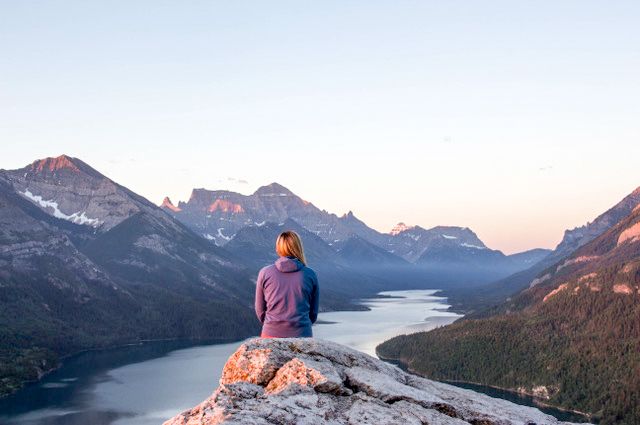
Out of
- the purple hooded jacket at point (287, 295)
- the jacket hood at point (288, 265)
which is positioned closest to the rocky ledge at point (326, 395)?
the purple hooded jacket at point (287, 295)

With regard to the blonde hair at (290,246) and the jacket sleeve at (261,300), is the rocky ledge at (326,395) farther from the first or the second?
the blonde hair at (290,246)

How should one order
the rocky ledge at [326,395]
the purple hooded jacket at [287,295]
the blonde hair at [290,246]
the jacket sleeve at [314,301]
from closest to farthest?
1. the rocky ledge at [326,395]
2. the purple hooded jacket at [287,295]
3. the blonde hair at [290,246]
4. the jacket sleeve at [314,301]

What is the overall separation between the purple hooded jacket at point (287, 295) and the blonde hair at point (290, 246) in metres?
0.13

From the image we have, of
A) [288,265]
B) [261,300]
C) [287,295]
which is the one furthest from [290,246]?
[261,300]

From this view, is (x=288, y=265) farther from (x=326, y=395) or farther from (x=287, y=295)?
(x=326, y=395)

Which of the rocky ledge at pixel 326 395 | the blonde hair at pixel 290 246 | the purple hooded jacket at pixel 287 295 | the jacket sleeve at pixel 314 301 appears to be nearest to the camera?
the rocky ledge at pixel 326 395

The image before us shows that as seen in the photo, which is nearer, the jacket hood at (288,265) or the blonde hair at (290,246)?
the jacket hood at (288,265)

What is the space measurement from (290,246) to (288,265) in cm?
51

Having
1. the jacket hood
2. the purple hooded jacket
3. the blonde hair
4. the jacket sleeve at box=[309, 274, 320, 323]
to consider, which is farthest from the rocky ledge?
the blonde hair

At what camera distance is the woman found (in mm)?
16797

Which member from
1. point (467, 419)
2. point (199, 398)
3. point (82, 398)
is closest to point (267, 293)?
point (467, 419)

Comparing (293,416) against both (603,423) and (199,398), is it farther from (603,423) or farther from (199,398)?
(603,423)

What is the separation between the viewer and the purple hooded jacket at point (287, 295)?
16781mm

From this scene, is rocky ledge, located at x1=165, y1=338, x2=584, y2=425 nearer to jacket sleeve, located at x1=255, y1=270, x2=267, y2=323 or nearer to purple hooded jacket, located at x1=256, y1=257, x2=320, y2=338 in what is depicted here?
purple hooded jacket, located at x1=256, y1=257, x2=320, y2=338
